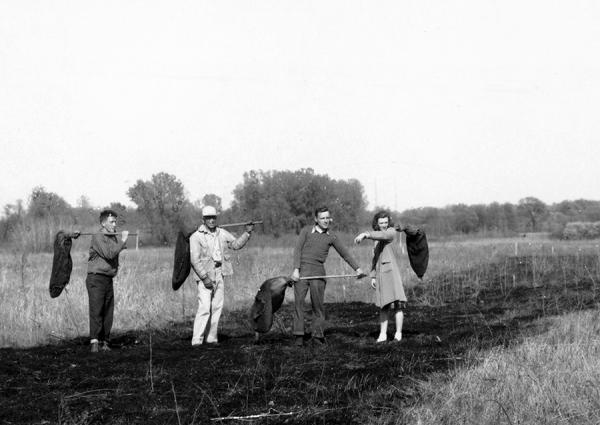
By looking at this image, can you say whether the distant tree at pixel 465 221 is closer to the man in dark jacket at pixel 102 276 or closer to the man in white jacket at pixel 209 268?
the man in white jacket at pixel 209 268

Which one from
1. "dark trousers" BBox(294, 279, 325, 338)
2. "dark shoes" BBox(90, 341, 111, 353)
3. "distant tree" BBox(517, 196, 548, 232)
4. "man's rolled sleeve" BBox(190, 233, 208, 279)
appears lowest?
"dark shoes" BBox(90, 341, 111, 353)

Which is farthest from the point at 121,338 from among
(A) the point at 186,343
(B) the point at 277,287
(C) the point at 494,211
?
(C) the point at 494,211

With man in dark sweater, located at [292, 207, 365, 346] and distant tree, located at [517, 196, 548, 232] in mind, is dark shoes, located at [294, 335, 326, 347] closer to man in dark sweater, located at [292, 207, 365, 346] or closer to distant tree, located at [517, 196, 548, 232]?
man in dark sweater, located at [292, 207, 365, 346]

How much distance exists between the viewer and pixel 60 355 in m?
8.30

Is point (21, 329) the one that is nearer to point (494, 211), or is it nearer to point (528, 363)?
point (528, 363)

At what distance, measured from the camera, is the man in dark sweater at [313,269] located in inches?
340

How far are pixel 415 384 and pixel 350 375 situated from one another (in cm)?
79

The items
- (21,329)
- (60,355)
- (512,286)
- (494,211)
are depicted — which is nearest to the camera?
(60,355)

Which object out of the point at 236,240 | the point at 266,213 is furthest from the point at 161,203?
the point at 236,240

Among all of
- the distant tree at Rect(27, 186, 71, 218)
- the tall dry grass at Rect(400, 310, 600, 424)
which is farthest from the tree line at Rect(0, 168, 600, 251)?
the tall dry grass at Rect(400, 310, 600, 424)

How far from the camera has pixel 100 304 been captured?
8.76m

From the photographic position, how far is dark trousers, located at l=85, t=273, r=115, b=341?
8.66 m

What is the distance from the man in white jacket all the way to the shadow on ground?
322 mm

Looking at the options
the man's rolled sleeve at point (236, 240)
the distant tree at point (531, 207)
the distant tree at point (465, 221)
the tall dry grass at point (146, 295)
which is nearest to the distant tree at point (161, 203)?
the tall dry grass at point (146, 295)
